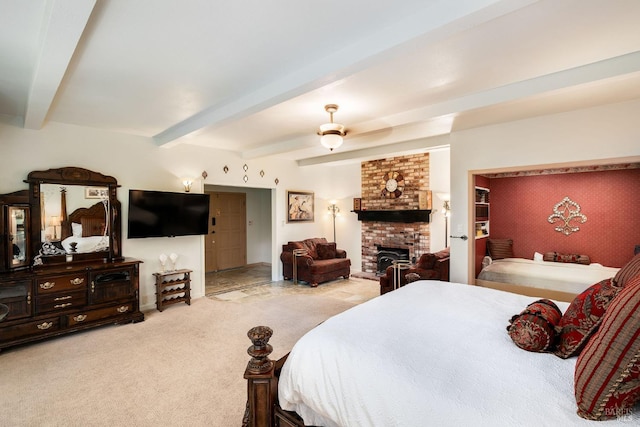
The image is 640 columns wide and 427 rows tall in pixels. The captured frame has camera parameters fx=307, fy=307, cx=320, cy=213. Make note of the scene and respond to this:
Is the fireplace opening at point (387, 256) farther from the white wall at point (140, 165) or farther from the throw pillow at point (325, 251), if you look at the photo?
the white wall at point (140, 165)

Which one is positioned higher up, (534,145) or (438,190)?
(534,145)

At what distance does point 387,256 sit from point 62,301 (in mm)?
5724

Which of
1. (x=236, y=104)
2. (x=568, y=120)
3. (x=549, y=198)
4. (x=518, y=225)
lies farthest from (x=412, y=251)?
(x=236, y=104)

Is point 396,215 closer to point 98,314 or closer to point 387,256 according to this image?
point 387,256

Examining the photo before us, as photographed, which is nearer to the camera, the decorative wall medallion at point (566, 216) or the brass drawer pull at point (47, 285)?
the brass drawer pull at point (47, 285)

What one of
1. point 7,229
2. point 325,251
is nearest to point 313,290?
point 325,251

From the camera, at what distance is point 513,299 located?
96.0 inches

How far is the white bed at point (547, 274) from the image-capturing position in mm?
3625

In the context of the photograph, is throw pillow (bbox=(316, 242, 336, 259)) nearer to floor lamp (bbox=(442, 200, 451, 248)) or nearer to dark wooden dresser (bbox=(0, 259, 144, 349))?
floor lamp (bbox=(442, 200, 451, 248))

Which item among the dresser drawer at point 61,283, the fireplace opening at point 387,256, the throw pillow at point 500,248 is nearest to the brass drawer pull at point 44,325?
the dresser drawer at point 61,283

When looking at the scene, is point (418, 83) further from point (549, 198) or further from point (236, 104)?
point (549, 198)

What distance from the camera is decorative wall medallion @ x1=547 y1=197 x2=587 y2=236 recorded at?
4336 mm

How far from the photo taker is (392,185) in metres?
6.90

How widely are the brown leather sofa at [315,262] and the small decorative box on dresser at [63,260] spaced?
2.94 meters
